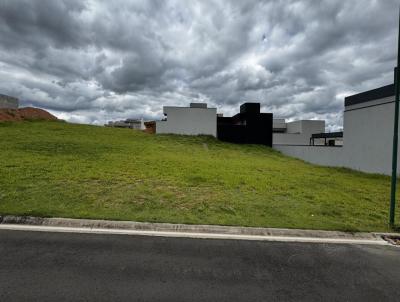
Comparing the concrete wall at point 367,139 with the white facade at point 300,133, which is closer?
the concrete wall at point 367,139

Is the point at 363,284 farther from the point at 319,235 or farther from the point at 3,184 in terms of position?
the point at 3,184

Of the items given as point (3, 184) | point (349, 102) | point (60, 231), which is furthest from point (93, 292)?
point (349, 102)

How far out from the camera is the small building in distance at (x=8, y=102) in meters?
38.9

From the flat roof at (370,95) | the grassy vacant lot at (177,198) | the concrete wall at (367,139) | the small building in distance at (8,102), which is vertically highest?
the small building in distance at (8,102)

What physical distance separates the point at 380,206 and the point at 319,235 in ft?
14.8

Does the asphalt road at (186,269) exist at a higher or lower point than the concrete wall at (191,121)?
lower

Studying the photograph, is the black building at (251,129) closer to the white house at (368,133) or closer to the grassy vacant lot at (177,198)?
the white house at (368,133)

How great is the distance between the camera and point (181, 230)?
18.4 ft

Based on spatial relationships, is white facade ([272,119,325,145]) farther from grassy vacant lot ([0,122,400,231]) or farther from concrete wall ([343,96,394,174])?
grassy vacant lot ([0,122,400,231])

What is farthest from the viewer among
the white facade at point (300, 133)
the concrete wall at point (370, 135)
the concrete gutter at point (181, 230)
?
the white facade at point (300, 133)

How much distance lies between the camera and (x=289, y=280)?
3.78 meters

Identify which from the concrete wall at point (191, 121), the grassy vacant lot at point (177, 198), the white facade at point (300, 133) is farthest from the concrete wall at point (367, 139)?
the white facade at point (300, 133)

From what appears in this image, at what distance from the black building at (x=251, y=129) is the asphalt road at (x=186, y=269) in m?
36.1

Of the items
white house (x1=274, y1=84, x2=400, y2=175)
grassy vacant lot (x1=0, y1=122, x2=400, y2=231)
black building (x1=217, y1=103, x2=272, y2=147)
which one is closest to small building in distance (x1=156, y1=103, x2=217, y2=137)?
black building (x1=217, y1=103, x2=272, y2=147)
